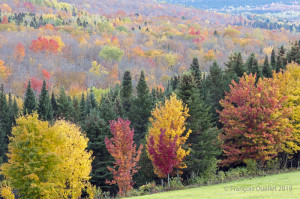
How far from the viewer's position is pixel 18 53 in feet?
544

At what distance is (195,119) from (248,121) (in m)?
5.75

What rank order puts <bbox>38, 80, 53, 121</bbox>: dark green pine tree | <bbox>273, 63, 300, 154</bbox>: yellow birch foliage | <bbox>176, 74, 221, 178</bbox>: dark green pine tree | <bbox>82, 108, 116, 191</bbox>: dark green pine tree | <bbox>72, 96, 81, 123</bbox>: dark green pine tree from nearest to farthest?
1. <bbox>273, 63, 300, 154</bbox>: yellow birch foliage
2. <bbox>176, 74, 221, 178</bbox>: dark green pine tree
3. <bbox>82, 108, 116, 191</bbox>: dark green pine tree
4. <bbox>38, 80, 53, 121</bbox>: dark green pine tree
5. <bbox>72, 96, 81, 123</bbox>: dark green pine tree

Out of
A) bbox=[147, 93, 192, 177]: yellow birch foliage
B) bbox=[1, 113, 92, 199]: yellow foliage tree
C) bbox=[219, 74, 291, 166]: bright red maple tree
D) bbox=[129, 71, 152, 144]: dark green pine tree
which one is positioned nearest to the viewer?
bbox=[1, 113, 92, 199]: yellow foliage tree

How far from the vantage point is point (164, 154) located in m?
33.8

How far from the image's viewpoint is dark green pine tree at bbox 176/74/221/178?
37.1 metres

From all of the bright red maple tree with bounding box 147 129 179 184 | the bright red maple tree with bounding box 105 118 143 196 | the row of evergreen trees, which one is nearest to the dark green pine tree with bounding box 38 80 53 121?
the row of evergreen trees

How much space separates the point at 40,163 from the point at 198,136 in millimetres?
16858

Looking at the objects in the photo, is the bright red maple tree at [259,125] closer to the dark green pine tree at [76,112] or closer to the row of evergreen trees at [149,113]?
the row of evergreen trees at [149,113]

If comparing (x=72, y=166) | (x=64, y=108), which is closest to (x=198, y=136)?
(x=72, y=166)

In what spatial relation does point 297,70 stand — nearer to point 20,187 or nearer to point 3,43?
point 20,187

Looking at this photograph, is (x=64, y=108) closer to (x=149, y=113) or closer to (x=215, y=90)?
(x=149, y=113)

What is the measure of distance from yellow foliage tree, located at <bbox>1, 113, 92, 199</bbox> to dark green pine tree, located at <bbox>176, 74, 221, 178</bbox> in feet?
37.5

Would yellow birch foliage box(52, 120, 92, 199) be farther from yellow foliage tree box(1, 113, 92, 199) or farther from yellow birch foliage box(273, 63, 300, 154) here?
yellow birch foliage box(273, 63, 300, 154)

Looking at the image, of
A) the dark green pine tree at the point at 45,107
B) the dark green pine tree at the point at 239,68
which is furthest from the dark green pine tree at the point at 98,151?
the dark green pine tree at the point at 239,68
